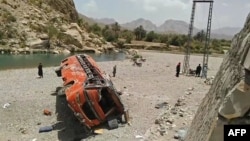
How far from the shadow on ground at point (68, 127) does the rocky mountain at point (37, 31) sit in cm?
5794

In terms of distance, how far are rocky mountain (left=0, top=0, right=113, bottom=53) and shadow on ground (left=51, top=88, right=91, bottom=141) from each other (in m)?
57.9

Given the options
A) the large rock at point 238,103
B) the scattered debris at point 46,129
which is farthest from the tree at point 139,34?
the large rock at point 238,103

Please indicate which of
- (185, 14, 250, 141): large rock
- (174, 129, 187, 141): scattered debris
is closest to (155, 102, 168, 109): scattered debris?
(174, 129, 187, 141): scattered debris

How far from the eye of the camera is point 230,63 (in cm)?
481

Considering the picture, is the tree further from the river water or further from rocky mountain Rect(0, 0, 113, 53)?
the river water

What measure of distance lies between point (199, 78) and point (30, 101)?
1998 centimetres

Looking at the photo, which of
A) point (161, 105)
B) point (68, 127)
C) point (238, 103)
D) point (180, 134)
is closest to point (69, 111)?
point (68, 127)

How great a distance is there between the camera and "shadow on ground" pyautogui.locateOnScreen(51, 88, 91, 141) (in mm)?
16445

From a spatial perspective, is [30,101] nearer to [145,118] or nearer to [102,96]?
[102,96]

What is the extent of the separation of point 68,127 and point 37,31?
75556 mm

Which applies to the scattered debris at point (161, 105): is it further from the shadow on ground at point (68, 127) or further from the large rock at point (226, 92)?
the large rock at point (226, 92)

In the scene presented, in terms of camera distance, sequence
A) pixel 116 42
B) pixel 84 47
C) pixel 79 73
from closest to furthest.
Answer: pixel 79 73 < pixel 84 47 < pixel 116 42

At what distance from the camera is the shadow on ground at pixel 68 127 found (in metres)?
16.4

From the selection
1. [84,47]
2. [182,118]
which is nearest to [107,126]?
[182,118]
